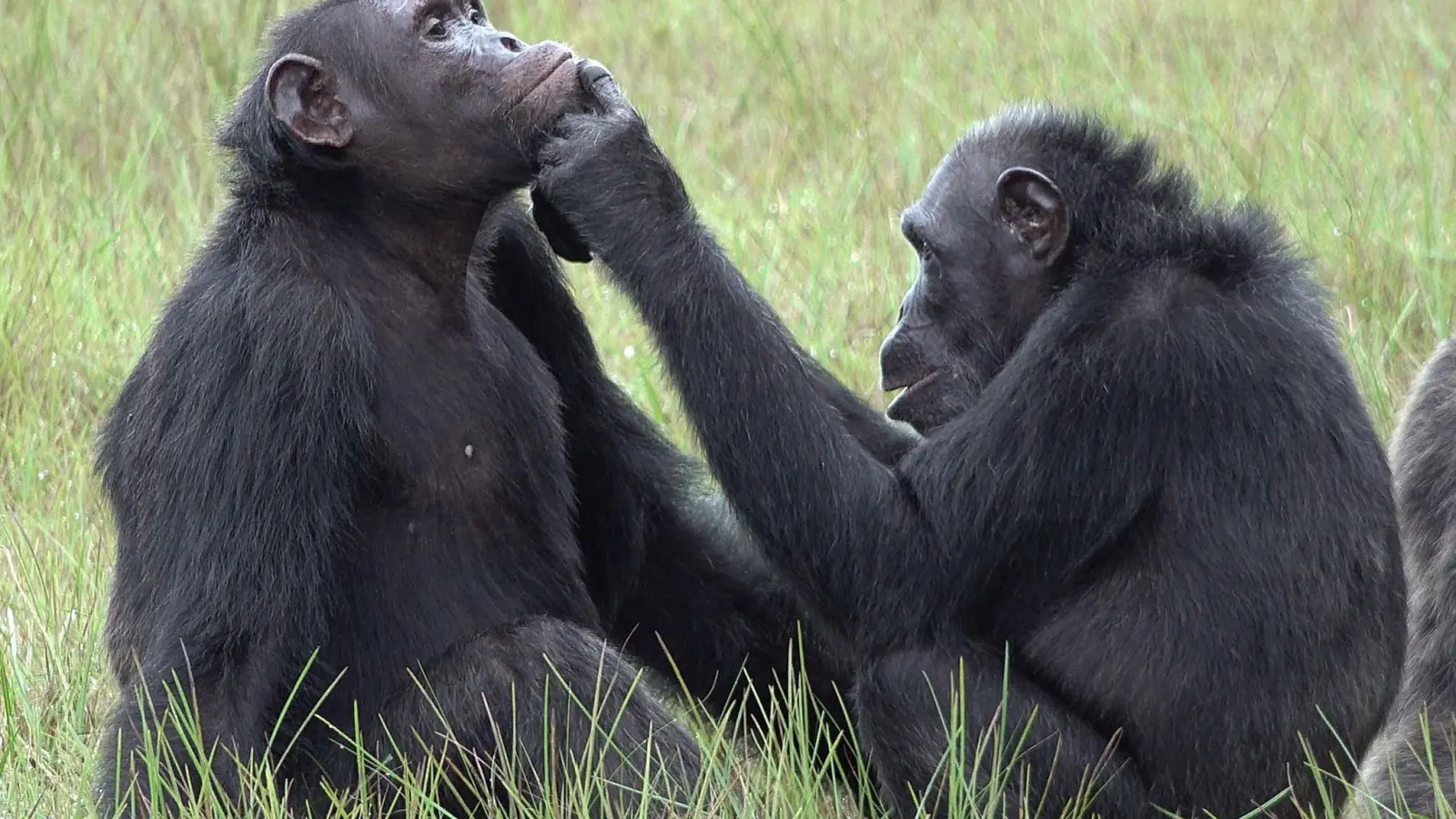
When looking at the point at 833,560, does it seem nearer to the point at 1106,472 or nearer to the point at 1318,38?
the point at 1106,472

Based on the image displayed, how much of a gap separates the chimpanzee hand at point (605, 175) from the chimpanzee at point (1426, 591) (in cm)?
190

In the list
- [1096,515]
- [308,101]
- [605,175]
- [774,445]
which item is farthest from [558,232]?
[1096,515]

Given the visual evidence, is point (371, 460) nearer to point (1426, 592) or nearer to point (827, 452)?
point (827, 452)

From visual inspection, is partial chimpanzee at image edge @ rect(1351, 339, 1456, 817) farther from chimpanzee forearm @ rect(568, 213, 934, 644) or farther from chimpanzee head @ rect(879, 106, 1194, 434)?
chimpanzee forearm @ rect(568, 213, 934, 644)

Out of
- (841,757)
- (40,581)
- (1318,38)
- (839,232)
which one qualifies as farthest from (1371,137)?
(40,581)

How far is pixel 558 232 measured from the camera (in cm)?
457

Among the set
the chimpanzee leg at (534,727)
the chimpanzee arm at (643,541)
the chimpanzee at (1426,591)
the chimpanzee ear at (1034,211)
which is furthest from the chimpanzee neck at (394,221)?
the chimpanzee at (1426,591)

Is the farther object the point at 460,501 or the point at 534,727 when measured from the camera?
the point at 460,501

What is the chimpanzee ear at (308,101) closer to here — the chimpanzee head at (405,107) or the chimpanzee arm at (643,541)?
the chimpanzee head at (405,107)

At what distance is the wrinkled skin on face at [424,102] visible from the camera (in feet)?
14.6

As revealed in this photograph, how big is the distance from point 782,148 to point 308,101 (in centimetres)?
442

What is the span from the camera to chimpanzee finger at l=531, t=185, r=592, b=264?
14.8 feet

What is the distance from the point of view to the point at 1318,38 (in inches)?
365

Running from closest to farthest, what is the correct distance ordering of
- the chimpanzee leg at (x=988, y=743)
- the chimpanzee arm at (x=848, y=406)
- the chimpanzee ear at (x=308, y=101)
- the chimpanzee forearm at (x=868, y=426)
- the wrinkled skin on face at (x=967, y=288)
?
the chimpanzee leg at (x=988, y=743)
the chimpanzee ear at (x=308, y=101)
the chimpanzee arm at (x=848, y=406)
the wrinkled skin on face at (x=967, y=288)
the chimpanzee forearm at (x=868, y=426)
